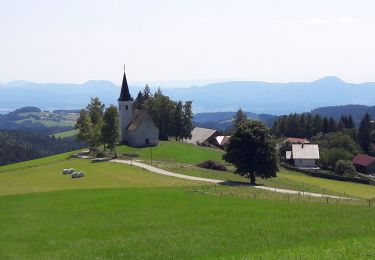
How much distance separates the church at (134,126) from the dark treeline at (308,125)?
196 ft

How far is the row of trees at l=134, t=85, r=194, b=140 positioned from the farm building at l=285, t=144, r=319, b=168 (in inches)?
944

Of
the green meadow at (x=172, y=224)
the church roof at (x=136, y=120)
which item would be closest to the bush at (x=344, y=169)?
the church roof at (x=136, y=120)

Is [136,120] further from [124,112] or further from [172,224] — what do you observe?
[172,224]

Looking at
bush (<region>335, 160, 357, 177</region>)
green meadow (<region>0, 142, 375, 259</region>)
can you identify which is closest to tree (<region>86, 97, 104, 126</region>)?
green meadow (<region>0, 142, 375, 259</region>)

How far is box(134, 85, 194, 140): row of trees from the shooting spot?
10600 cm

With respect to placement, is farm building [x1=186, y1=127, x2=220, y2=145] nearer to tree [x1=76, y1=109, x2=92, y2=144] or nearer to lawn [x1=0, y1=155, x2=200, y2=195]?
tree [x1=76, y1=109, x2=92, y2=144]

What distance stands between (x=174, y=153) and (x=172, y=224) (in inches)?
2115

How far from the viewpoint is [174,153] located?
85812 mm

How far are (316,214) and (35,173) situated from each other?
141 feet

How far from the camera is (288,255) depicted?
20.3m

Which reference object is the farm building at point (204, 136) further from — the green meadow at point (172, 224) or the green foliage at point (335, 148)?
the green meadow at point (172, 224)

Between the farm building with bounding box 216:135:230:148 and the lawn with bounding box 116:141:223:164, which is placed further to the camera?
the farm building with bounding box 216:135:230:148

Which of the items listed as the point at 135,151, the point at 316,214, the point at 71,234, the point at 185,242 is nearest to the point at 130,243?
the point at 185,242

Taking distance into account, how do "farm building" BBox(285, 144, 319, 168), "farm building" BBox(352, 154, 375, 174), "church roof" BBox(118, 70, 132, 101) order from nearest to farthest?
"church roof" BBox(118, 70, 132, 101), "farm building" BBox(285, 144, 319, 168), "farm building" BBox(352, 154, 375, 174)
